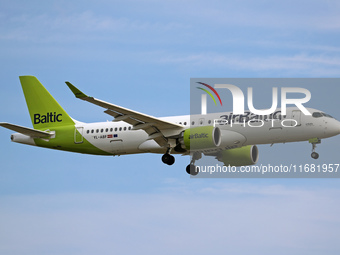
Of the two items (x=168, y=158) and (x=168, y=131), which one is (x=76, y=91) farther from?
(x=168, y=158)

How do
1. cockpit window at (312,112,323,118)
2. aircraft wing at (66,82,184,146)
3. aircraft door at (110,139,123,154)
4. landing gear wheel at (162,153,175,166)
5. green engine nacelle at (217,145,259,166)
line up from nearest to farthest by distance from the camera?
aircraft wing at (66,82,184,146) < cockpit window at (312,112,323,118) < landing gear wheel at (162,153,175,166) < aircraft door at (110,139,123,154) < green engine nacelle at (217,145,259,166)

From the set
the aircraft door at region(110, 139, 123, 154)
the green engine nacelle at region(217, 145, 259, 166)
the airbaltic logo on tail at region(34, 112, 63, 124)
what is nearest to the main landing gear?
the green engine nacelle at region(217, 145, 259, 166)

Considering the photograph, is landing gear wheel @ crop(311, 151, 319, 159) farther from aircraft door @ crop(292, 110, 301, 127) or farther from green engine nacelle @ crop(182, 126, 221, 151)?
green engine nacelle @ crop(182, 126, 221, 151)

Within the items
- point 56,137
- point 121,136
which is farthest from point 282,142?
point 56,137

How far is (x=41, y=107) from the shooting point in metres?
53.2

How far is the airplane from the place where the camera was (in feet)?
144

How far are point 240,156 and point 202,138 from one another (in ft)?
22.9

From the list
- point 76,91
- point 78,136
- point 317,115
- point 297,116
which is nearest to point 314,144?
point 317,115

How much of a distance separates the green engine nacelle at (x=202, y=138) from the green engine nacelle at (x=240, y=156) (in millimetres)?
6251

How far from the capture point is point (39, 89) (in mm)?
53938

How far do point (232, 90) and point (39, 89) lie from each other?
15.2 meters

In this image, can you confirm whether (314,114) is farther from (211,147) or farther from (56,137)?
(56,137)

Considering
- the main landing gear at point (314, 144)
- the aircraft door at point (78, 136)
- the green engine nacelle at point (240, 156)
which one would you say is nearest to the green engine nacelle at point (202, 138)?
the main landing gear at point (314, 144)

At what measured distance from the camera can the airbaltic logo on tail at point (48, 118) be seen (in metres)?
52.2
